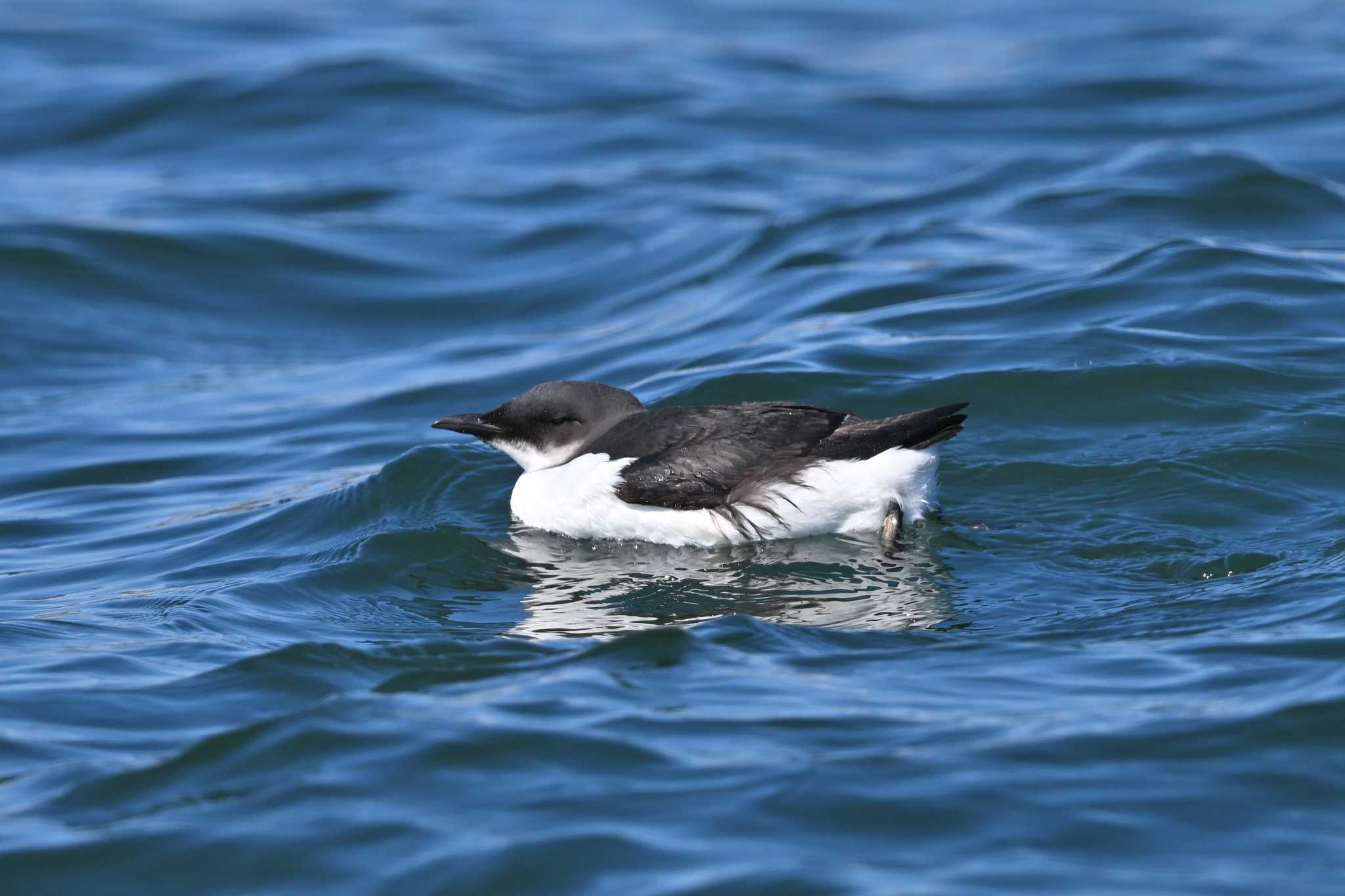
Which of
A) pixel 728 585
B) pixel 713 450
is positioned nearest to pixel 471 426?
pixel 713 450

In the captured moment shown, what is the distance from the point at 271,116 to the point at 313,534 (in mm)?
10522

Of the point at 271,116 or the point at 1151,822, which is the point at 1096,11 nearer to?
the point at 271,116

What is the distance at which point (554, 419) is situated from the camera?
25.9 feet

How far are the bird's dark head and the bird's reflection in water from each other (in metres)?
0.47

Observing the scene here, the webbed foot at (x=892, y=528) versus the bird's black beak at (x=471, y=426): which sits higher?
the bird's black beak at (x=471, y=426)

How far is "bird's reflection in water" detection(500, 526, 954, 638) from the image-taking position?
6.34 m

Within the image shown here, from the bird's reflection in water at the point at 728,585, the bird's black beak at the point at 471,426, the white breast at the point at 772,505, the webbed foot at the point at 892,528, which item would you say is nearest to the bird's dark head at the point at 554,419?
the bird's black beak at the point at 471,426

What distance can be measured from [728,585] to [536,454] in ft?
5.02

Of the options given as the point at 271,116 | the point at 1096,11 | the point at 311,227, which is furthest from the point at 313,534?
the point at 1096,11

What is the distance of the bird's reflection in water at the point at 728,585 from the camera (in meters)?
6.34

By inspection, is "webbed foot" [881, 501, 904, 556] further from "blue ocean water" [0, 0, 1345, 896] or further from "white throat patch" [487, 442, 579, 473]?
"white throat patch" [487, 442, 579, 473]

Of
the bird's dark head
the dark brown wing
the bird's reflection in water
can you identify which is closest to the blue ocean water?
the bird's reflection in water

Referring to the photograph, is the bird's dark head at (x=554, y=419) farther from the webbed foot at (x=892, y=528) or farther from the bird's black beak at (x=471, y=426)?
the webbed foot at (x=892, y=528)

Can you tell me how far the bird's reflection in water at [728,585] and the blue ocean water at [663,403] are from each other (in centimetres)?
3
